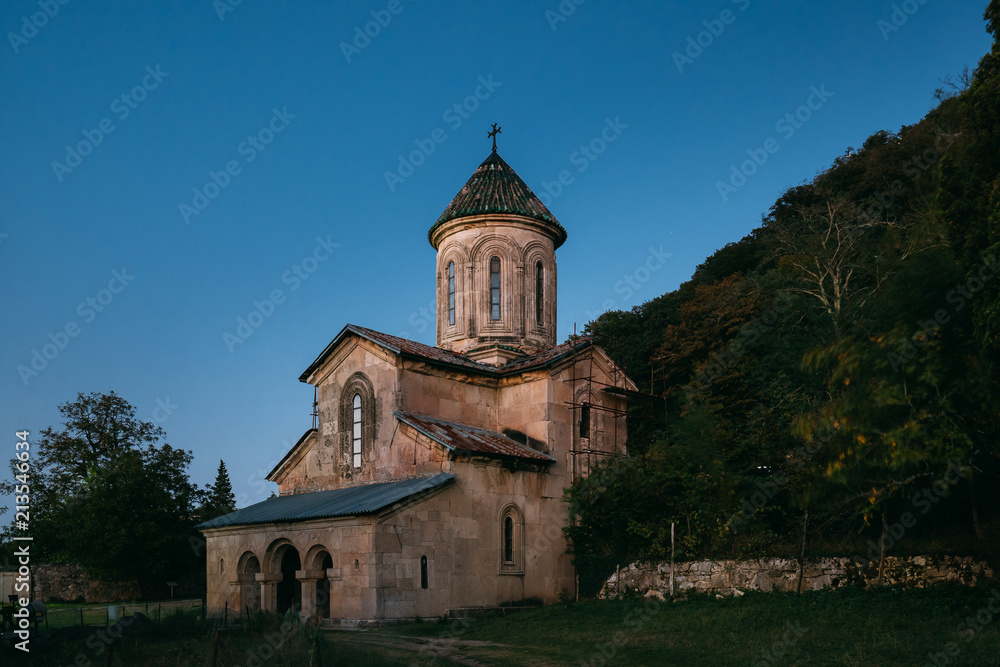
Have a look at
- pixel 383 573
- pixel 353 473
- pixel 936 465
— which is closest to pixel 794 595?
pixel 936 465

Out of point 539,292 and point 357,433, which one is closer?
point 357,433

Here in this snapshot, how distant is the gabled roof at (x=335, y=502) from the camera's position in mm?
16172

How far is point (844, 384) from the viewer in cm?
1205

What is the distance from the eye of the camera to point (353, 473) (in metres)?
19.4

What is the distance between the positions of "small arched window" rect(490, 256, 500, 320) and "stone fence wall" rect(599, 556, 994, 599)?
26.6 ft

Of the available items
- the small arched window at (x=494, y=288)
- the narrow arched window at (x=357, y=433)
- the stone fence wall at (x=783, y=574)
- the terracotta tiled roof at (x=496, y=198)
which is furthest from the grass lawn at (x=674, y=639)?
the terracotta tiled roof at (x=496, y=198)

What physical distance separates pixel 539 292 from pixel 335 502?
29.0 ft

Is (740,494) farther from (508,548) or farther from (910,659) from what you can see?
(910,659)

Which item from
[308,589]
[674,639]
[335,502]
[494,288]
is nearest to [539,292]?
[494,288]

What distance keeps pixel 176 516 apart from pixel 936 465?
90.5 ft

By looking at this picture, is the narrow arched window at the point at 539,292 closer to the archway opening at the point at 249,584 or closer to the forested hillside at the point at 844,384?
the forested hillside at the point at 844,384

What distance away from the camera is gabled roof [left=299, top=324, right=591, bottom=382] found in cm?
1914

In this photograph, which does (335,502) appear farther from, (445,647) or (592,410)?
(592,410)

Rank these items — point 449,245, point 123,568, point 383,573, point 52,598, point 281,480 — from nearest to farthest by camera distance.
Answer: point 383,573, point 281,480, point 449,245, point 123,568, point 52,598
